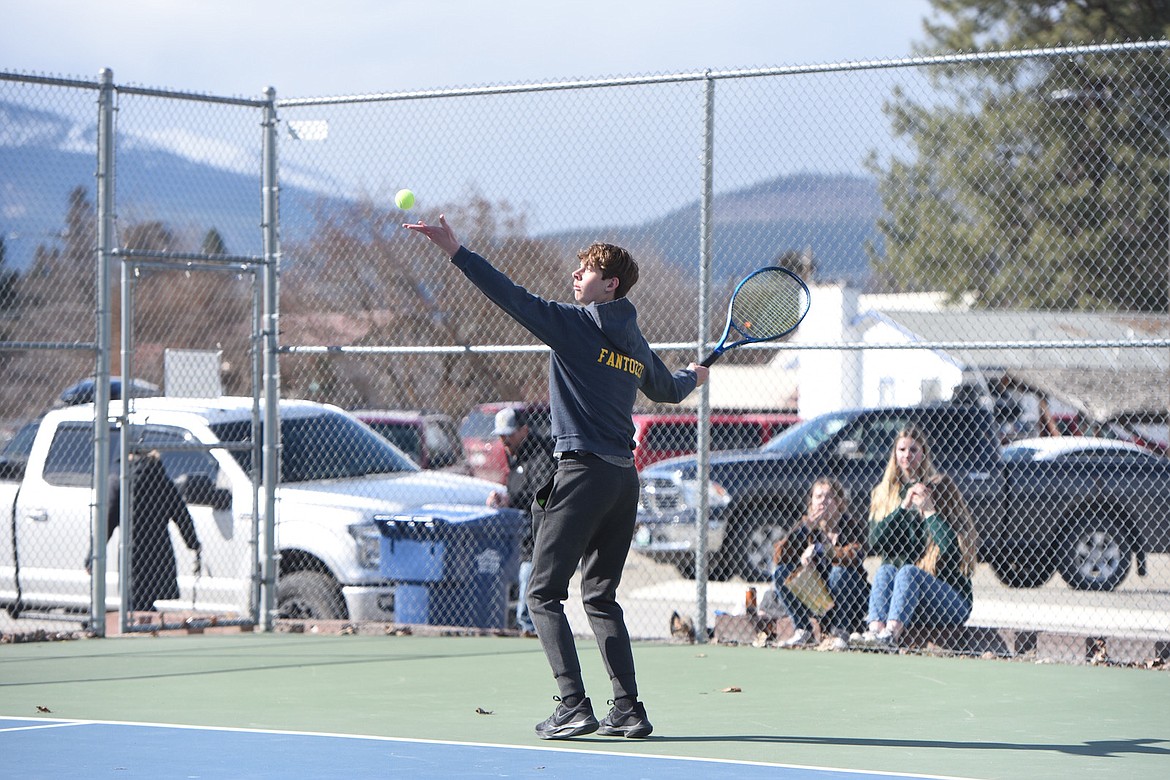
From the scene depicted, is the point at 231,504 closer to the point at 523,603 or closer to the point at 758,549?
the point at 523,603

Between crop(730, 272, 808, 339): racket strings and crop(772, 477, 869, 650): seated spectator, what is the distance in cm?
281

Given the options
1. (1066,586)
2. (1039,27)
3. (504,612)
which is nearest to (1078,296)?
(1039,27)

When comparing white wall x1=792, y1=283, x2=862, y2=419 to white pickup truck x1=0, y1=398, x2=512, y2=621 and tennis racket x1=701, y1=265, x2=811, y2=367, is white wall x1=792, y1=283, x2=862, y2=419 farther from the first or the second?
tennis racket x1=701, y1=265, x2=811, y2=367

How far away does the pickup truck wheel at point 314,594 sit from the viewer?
11.5 meters

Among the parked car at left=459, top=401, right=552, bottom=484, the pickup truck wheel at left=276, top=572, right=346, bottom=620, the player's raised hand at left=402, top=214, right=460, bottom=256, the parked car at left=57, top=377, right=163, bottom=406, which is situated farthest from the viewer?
the parked car at left=459, top=401, right=552, bottom=484

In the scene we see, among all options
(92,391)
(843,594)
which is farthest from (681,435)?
(843,594)

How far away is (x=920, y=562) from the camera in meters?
10.1

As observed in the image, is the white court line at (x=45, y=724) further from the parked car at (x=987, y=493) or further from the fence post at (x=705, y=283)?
the parked car at (x=987, y=493)

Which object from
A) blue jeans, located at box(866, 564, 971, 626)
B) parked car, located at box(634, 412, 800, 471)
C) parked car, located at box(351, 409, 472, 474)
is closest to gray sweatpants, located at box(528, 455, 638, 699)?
blue jeans, located at box(866, 564, 971, 626)

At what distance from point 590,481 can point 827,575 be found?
3965 mm

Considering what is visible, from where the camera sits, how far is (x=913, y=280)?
1252 inches

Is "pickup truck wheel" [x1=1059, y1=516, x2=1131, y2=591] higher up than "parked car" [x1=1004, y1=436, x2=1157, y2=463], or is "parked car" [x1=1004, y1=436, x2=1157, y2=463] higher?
"parked car" [x1=1004, y1=436, x2=1157, y2=463]

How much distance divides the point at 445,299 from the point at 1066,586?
5.95m

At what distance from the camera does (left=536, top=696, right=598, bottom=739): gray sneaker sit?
675 centimetres
